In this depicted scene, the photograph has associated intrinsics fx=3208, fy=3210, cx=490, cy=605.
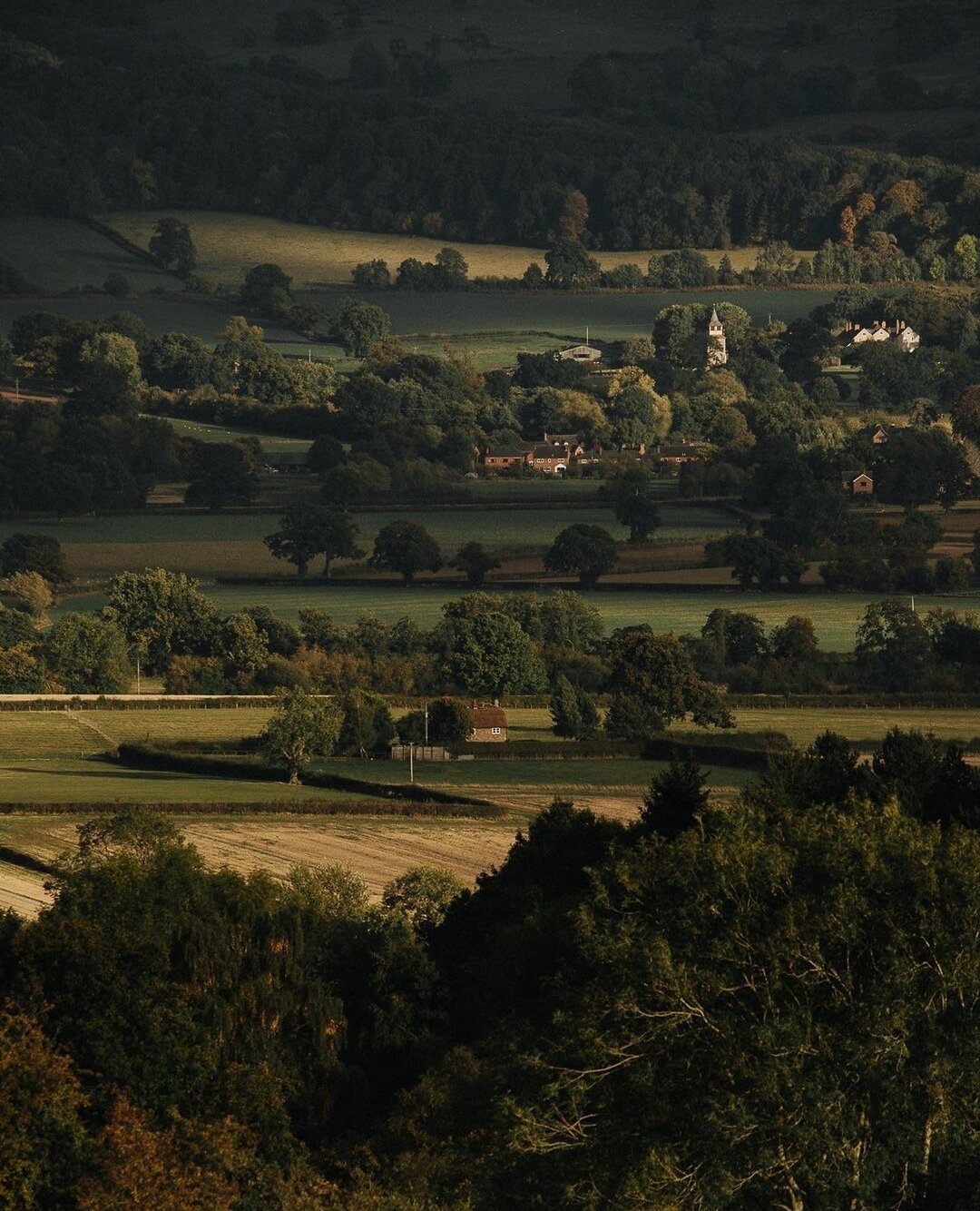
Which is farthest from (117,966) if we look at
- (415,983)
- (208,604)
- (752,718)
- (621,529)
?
(621,529)

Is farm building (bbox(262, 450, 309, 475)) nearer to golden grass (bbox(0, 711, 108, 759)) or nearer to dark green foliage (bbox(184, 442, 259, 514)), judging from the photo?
dark green foliage (bbox(184, 442, 259, 514))

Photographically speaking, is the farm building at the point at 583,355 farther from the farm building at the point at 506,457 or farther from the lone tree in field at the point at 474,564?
the lone tree in field at the point at 474,564

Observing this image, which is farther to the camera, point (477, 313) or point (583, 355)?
point (477, 313)

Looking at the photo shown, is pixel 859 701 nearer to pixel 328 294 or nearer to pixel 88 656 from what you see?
pixel 88 656

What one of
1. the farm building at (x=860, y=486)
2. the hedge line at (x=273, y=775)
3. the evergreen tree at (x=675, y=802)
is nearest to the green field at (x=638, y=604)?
the hedge line at (x=273, y=775)

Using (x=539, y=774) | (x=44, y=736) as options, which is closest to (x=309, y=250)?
(x=44, y=736)
